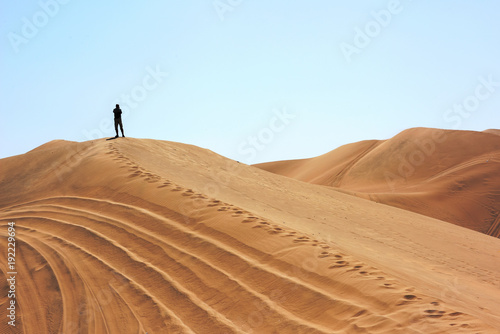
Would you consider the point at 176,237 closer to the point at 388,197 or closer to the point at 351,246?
the point at 351,246

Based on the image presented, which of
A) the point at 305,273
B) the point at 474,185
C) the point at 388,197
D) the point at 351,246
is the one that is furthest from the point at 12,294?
the point at 474,185

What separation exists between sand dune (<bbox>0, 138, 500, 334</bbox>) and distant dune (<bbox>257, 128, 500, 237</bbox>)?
14.4m

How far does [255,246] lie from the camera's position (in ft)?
22.7

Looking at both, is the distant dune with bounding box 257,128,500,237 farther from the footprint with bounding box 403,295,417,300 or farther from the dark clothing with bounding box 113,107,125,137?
the footprint with bounding box 403,295,417,300

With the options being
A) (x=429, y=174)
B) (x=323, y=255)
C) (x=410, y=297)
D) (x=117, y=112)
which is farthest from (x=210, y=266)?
(x=429, y=174)

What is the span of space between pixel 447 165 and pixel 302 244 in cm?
2774

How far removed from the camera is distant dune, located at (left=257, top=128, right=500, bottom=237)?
25.4 meters

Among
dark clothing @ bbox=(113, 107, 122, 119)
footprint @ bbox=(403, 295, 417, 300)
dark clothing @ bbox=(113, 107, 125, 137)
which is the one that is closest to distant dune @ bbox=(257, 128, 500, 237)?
dark clothing @ bbox=(113, 107, 125, 137)

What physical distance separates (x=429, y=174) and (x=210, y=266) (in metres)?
28.0

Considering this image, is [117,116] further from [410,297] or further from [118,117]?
[410,297]

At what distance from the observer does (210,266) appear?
6.46 metres

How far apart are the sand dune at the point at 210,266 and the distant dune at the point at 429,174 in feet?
47.1

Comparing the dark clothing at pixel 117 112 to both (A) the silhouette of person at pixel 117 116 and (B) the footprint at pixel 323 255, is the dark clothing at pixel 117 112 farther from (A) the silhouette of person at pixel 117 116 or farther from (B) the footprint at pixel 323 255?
(B) the footprint at pixel 323 255

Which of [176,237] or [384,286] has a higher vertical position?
[176,237]
